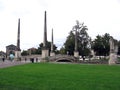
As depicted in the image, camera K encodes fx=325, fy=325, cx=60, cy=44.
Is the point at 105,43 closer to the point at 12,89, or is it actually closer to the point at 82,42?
the point at 82,42

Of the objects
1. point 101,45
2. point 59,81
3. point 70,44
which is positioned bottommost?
point 59,81

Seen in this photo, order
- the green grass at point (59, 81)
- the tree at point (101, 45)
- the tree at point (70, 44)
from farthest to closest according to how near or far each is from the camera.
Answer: the tree at point (70, 44) < the tree at point (101, 45) < the green grass at point (59, 81)

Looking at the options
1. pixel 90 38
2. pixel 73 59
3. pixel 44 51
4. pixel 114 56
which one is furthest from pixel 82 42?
pixel 114 56

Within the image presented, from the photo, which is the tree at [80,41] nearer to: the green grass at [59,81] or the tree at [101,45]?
the tree at [101,45]

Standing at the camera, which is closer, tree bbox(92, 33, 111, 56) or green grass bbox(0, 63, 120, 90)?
green grass bbox(0, 63, 120, 90)

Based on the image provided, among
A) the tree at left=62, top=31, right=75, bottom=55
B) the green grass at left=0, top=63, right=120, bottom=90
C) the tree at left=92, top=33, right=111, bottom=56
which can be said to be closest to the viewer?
the green grass at left=0, top=63, right=120, bottom=90

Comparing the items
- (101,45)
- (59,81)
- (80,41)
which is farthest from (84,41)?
(59,81)

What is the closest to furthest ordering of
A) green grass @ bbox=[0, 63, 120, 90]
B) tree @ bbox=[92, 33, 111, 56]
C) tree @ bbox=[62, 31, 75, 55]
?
green grass @ bbox=[0, 63, 120, 90] < tree @ bbox=[92, 33, 111, 56] < tree @ bbox=[62, 31, 75, 55]

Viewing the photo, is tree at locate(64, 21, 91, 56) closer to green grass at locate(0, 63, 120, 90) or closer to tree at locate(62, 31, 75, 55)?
tree at locate(62, 31, 75, 55)

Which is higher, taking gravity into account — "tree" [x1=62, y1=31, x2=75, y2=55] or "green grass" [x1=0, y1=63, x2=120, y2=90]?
"tree" [x1=62, y1=31, x2=75, y2=55]

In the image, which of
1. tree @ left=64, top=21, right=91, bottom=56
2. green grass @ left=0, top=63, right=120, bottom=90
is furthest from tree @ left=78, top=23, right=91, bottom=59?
green grass @ left=0, top=63, right=120, bottom=90

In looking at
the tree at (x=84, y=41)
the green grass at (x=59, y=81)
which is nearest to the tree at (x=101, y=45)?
the tree at (x=84, y=41)

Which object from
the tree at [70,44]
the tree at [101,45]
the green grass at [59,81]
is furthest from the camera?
the tree at [70,44]

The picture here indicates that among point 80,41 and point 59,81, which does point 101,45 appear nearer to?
point 80,41
